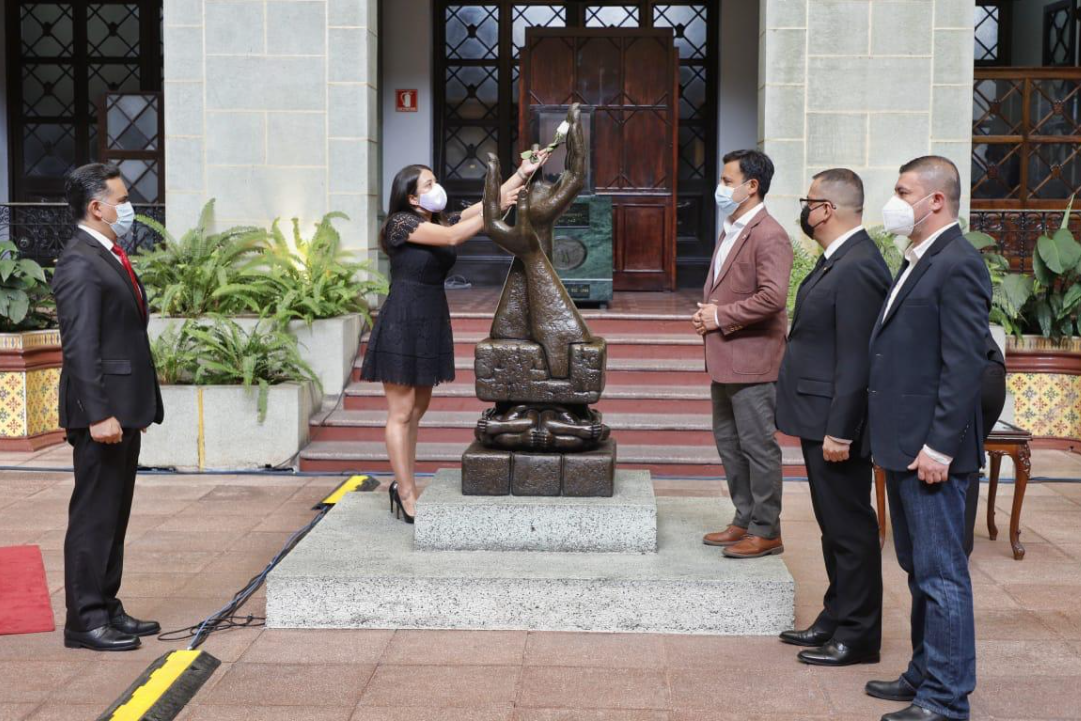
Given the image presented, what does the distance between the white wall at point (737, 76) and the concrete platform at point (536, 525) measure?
28.3 ft

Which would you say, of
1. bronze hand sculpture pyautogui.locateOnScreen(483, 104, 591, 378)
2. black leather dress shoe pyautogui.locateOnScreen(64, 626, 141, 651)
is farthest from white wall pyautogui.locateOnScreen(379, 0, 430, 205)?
black leather dress shoe pyautogui.locateOnScreen(64, 626, 141, 651)

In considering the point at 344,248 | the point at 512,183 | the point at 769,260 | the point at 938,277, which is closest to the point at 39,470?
the point at 344,248

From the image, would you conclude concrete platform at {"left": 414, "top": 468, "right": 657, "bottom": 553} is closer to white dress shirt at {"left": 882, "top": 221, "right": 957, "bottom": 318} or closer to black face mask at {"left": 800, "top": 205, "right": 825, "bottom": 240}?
black face mask at {"left": 800, "top": 205, "right": 825, "bottom": 240}

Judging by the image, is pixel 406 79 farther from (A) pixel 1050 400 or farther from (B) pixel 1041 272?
(A) pixel 1050 400

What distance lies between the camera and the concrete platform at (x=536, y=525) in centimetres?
582

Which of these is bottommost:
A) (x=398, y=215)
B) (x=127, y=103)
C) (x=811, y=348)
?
(x=811, y=348)

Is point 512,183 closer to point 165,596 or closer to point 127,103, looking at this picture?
point 165,596

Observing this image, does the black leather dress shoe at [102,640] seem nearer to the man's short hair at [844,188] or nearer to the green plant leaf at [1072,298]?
the man's short hair at [844,188]

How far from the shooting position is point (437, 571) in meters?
5.58

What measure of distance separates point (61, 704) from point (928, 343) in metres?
3.28

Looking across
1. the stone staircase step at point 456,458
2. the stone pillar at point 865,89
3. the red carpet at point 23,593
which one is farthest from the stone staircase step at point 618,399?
the red carpet at point 23,593

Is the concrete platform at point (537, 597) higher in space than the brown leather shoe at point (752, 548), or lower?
lower

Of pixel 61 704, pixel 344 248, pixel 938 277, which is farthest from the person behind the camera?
pixel 344 248

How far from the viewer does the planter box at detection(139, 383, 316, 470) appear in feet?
29.5
